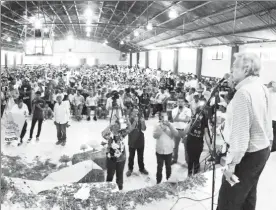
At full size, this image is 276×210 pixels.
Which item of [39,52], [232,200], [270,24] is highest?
[270,24]

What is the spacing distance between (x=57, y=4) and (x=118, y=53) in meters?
24.7

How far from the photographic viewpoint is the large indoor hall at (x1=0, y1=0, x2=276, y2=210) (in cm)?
174

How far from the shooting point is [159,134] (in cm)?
473

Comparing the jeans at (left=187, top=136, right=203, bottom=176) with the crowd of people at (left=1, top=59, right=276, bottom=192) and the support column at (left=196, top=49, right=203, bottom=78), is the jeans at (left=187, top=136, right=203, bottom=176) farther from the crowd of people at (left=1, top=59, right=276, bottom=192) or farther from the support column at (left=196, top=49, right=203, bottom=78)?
the support column at (left=196, top=49, right=203, bottom=78)

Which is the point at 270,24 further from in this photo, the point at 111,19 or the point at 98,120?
the point at 111,19

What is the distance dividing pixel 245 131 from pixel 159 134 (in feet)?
10.3

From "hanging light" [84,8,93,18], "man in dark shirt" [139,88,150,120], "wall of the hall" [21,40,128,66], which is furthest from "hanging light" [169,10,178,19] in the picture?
"wall of the hall" [21,40,128,66]

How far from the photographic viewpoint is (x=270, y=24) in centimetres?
1112

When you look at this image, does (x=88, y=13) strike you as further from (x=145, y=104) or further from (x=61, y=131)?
(x=61, y=131)

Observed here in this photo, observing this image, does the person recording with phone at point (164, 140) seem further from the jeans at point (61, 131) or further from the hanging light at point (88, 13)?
the hanging light at point (88, 13)

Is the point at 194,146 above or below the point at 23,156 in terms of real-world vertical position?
above

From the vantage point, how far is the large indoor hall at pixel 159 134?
1.74 m

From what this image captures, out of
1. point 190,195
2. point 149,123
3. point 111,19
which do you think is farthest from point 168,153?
point 111,19

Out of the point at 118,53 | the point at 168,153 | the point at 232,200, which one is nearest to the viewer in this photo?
the point at 232,200
